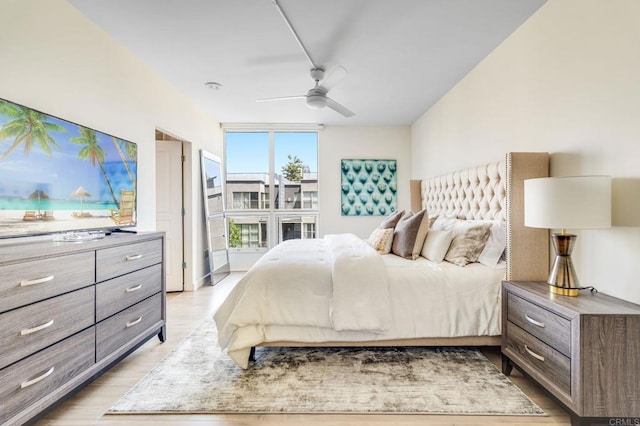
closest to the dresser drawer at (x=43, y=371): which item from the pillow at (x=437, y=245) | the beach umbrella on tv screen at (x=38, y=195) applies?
the beach umbrella on tv screen at (x=38, y=195)

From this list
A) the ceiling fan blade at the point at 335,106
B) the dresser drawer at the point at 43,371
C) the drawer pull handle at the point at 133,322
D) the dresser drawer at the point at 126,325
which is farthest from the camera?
the ceiling fan blade at the point at 335,106

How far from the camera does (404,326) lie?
2.02m

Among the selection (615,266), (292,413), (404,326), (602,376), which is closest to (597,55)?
(615,266)

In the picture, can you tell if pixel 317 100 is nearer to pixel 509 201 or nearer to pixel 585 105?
pixel 509 201

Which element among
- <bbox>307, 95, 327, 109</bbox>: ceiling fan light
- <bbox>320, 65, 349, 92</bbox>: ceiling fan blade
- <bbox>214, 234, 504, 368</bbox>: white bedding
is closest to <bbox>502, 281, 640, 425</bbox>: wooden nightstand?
<bbox>214, 234, 504, 368</bbox>: white bedding

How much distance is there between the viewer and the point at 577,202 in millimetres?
1466

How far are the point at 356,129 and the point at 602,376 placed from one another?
166 inches

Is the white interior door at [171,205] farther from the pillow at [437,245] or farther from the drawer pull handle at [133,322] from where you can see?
the pillow at [437,245]

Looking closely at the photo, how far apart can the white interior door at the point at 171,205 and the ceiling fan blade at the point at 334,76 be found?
7.50 ft

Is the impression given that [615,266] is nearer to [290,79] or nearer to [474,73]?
[474,73]

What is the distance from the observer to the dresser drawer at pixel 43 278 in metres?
1.28

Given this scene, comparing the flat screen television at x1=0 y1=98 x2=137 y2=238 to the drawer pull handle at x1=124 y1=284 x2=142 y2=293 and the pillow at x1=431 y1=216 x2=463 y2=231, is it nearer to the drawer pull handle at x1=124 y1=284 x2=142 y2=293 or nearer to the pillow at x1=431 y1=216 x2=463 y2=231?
the drawer pull handle at x1=124 y1=284 x2=142 y2=293

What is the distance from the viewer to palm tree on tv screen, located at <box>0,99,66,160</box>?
1498mm

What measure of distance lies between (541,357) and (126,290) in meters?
2.65
